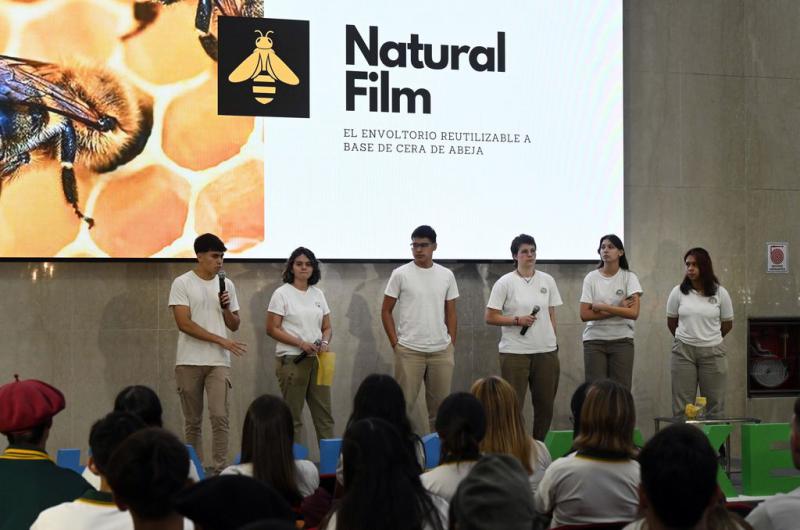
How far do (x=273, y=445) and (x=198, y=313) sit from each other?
356 cm

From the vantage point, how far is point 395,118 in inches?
306

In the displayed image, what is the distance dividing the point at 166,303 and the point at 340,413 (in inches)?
63.2

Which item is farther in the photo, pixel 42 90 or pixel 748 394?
A: pixel 748 394

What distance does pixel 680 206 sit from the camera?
339 inches

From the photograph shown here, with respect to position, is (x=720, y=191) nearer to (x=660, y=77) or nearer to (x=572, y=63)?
(x=660, y=77)

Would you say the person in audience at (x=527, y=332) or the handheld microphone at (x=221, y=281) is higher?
the handheld microphone at (x=221, y=281)

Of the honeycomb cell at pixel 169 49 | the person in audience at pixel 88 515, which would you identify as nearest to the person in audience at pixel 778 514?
the person in audience at pixel 88 515

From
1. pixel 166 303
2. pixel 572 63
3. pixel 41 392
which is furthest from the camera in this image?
pixel 572 63

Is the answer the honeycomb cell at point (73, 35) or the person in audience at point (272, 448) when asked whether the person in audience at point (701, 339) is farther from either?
the person in audience at point (272, 448)

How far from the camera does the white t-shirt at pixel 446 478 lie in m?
3.19

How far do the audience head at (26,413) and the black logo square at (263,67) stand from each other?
457cm

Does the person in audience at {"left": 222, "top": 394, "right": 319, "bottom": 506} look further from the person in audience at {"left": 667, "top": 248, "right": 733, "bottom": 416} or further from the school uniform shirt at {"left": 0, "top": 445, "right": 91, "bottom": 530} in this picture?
the person in audience at {"left": 667, "top": 248, "right": 733, "bottom": 416}

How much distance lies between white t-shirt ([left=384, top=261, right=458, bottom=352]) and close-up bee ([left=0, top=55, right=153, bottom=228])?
2182 mm

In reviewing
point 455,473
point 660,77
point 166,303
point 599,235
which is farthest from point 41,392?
point 660,77
